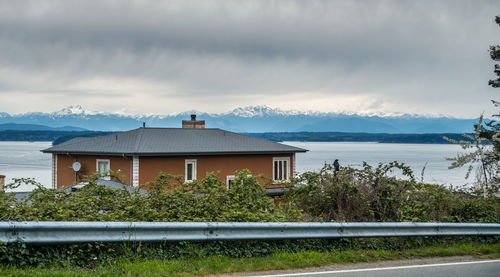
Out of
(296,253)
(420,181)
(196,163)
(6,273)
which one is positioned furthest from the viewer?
(196,163)

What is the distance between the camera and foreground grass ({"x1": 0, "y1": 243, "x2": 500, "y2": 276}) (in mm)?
6719

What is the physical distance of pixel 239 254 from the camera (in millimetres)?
8164

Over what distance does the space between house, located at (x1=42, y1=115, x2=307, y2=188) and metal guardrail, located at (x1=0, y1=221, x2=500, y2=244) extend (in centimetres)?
2250

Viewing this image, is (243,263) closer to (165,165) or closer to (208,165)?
(165,165)

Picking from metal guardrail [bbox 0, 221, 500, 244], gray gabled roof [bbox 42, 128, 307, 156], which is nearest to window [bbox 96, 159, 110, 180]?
gray gabled roof [bbox 42, 128, 307, 156]

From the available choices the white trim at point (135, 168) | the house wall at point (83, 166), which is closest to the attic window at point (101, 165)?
the house wall at point (83, 166)

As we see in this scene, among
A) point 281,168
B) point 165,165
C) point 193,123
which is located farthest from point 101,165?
point 193,123

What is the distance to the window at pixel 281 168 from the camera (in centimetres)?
3812

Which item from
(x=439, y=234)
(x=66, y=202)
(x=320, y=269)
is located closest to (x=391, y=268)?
(x=320, y=269)

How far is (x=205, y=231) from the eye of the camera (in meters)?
7.82

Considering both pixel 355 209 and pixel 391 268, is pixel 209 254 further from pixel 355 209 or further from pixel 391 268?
pixel 355 209

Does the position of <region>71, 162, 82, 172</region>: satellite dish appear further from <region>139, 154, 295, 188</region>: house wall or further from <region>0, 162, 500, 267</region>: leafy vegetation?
<region>0, 162, 500, 267</region>: leafy vegetation

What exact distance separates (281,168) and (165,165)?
31.7ft

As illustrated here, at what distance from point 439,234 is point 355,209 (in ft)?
5.64
